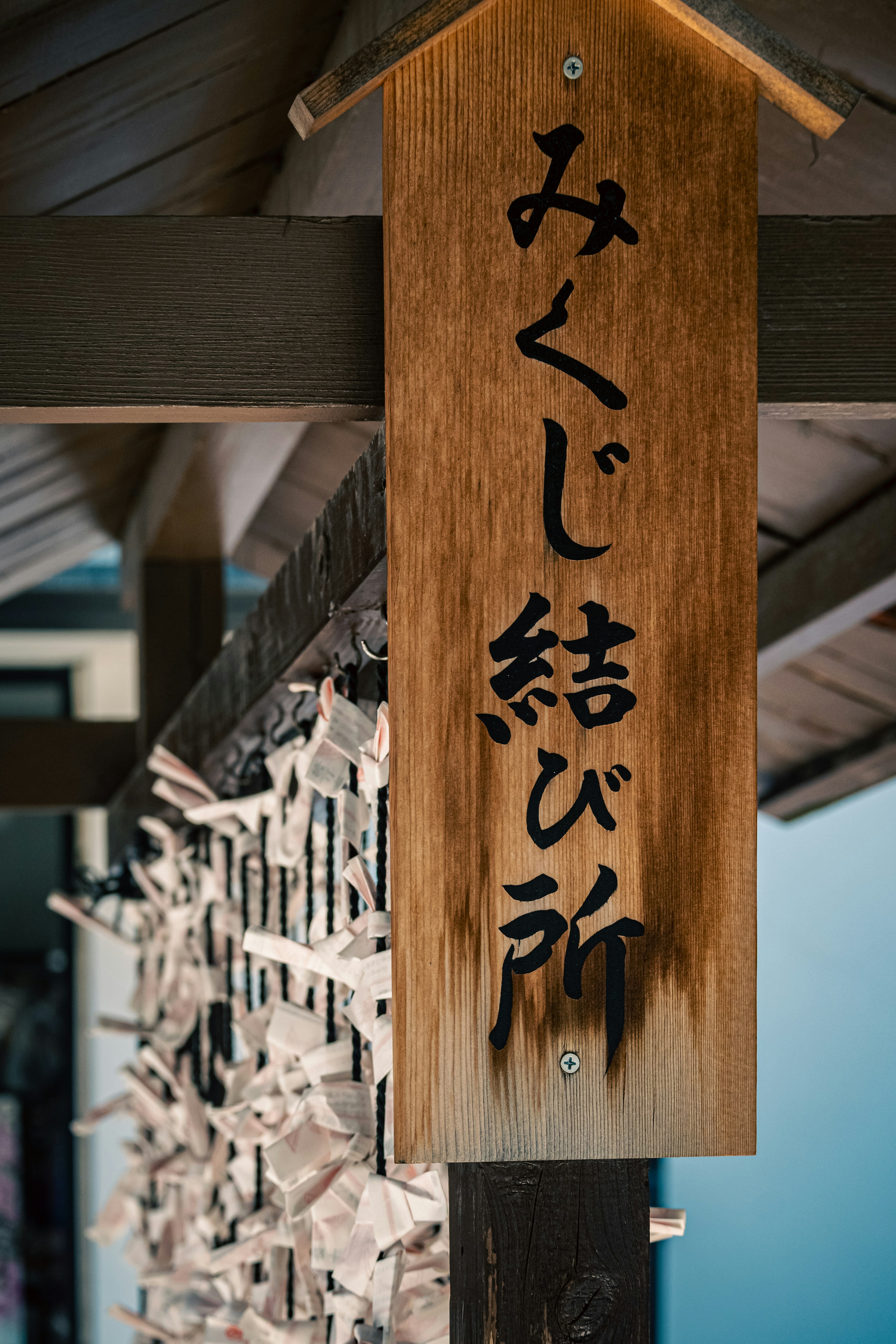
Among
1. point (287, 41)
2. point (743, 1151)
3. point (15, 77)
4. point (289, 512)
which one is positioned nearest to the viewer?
point (743, 1151)

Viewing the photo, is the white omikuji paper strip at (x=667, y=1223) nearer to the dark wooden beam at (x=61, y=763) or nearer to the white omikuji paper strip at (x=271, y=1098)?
the white omikuji paper strip at (x=271, y=1098)

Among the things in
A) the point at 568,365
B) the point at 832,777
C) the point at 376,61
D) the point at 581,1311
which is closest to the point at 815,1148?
the point at 832,777

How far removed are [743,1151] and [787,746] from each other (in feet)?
7.07

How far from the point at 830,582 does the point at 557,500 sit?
1180 millimetres

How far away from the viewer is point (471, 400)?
29.2 inches

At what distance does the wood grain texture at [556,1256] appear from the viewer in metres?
0.73

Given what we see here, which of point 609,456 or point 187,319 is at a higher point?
point 187,319

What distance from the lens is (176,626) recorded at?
8.06 feet

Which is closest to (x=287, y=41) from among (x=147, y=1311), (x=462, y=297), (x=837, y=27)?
(x=837, y=27)

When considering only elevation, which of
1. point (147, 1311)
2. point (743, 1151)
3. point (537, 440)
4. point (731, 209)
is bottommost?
point (147, 1311)

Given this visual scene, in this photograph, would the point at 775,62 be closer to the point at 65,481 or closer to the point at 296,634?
the point at 296,634

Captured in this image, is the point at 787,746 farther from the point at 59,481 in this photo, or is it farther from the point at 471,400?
the point at 471,400

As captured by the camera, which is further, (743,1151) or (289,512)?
(289,512)

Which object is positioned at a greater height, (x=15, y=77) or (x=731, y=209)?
(x=15, y=77)
